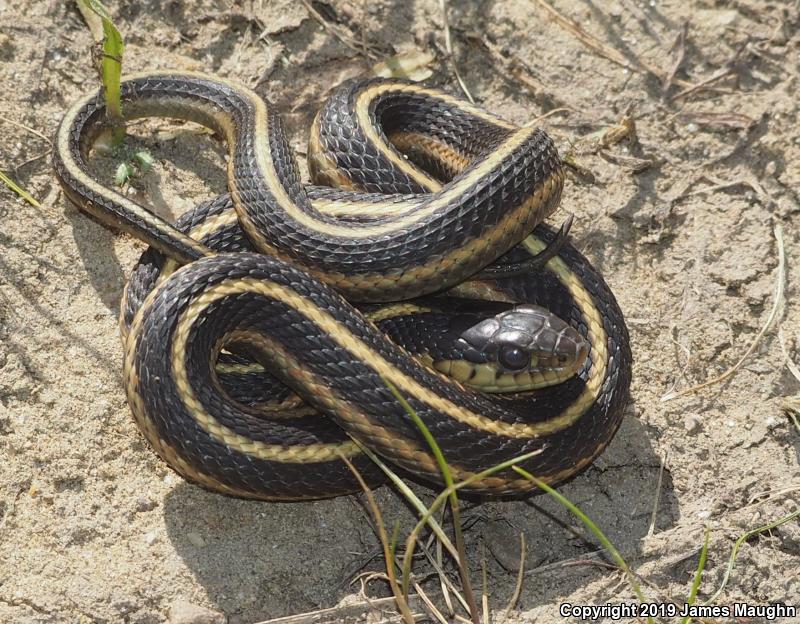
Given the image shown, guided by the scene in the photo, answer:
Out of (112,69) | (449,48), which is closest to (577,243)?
(449,48)

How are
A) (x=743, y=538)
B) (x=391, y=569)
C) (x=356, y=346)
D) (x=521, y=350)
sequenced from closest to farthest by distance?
(x=391, y=569) < (x=356, y=346) < (x=743, y=538) < (x=521, y=350)

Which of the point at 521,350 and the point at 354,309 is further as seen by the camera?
the point at 521,350

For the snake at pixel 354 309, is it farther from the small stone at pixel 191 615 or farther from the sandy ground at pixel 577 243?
the small stone at pixel 191 615

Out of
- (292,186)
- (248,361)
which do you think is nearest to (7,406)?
(248,361)

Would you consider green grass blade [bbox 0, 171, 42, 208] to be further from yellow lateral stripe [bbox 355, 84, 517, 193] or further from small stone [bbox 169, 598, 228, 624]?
small stone [bbox 169, 598, 228, 624]

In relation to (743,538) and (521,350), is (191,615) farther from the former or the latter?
(743,538)

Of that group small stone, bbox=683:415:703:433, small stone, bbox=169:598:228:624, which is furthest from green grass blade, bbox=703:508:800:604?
small stone, bbox=169:598:228:624

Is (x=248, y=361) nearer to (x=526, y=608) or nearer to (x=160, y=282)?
(x=160, y=282)
